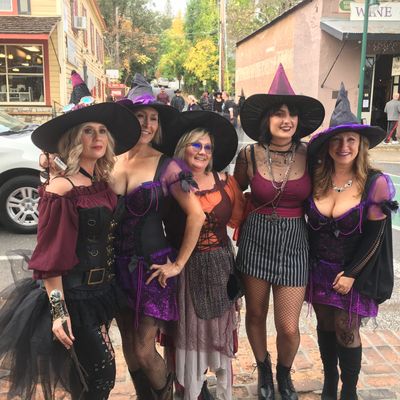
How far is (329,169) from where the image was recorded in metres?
2.61

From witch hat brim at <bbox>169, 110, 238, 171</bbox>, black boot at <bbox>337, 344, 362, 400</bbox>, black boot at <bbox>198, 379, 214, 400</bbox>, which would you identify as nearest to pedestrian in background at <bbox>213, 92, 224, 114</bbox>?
witch hat brim at <bbox>169, 110, 238, 171</bbox>

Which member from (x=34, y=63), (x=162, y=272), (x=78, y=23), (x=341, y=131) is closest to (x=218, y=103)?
(x=78, y=23)

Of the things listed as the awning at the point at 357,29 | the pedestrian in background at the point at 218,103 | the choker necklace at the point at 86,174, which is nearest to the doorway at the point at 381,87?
the awning at the point at 357,29

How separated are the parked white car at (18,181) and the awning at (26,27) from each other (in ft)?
28.5

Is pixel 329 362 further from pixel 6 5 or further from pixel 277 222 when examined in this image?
pixel 6 5

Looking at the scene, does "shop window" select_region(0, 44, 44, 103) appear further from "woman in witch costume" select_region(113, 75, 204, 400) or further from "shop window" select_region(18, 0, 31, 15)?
"woman in witch costume" select_region(113, 75, 204, 400)

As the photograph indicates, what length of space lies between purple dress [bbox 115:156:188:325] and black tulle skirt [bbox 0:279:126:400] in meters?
0.16

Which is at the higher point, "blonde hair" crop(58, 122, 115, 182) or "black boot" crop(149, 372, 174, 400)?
"blonde hair" crop(58, 122, 115, 182)

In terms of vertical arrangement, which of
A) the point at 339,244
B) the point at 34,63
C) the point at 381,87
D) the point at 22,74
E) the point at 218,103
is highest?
the point at 34,63

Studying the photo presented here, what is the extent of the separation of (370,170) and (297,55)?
16570 millimetres

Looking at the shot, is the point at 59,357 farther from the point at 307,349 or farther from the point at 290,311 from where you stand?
the point at 307,349

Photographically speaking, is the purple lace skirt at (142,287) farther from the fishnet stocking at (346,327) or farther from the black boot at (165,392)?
the fishnet stocking at (346,327)

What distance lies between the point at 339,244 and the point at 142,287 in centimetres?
108

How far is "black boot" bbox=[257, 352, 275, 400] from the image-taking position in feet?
9.07
